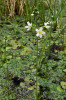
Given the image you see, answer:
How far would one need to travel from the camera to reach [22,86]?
3.95 feet

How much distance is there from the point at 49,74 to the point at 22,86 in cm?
30

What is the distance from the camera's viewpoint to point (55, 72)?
135 cm

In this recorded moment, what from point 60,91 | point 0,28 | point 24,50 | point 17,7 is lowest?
point 60,91

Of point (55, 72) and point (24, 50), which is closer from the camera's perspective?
point (55, 72)

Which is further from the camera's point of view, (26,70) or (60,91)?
(26,70)

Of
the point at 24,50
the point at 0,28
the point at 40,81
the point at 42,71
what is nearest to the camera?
the point at 40,81

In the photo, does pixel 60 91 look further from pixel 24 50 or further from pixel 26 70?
pixel 24 50

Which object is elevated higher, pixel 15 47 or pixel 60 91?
pixel 15 47

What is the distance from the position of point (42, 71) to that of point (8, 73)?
34cm

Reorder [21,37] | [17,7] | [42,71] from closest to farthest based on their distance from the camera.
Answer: [42,71], [21,37], [17,7]

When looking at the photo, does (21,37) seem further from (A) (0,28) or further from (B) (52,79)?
(B) (52,79)

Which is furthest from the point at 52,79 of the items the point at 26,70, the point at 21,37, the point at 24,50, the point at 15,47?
the point at 21,37

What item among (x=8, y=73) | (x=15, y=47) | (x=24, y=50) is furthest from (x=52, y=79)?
(x=15, y=47)

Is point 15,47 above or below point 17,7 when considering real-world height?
below
